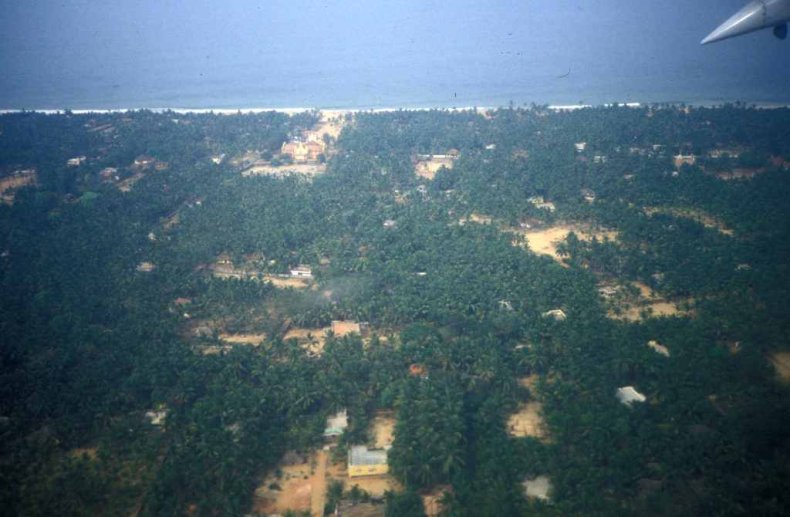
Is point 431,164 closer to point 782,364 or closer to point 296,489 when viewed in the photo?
Answer: point 782,364

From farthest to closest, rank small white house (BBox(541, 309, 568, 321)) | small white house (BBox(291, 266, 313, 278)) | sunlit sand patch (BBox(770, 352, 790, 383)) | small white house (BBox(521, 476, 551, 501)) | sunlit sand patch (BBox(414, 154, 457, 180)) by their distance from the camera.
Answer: sunlit sand patch (BBox(414, 154, 457, 180))
small white house (BBox(291, 266, 313, 278))
small white house (BBox(541, 309, 568, 321))
sunlit sand patch (BBox(770, 352, 790, 383))
small white house (BBox(521, 476, 551, 501))

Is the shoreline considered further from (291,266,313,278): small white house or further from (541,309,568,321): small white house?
(541,309,568,321): small white house

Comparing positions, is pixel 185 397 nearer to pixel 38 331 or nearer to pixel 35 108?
pixel 38 331

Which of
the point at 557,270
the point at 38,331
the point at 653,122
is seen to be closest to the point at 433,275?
the point at 557,270

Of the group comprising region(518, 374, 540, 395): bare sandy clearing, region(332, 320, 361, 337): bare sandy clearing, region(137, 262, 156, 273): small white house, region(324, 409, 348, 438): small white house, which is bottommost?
region(324, 409, 348, 438): small white house

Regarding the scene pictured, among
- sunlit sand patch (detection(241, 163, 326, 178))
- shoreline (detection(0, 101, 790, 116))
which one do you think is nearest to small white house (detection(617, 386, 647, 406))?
sunlit sand patch (detection(241, 163, 326, 178))

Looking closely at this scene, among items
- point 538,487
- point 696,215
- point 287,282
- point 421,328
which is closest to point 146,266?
point 287,282

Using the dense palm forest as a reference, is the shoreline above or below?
above
